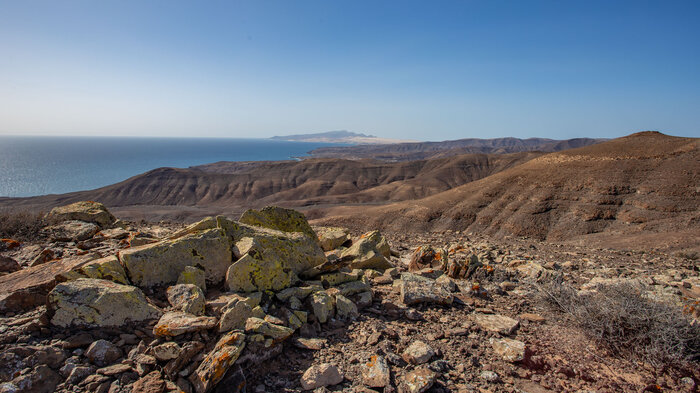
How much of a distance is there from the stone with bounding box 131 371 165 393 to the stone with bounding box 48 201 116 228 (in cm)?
883

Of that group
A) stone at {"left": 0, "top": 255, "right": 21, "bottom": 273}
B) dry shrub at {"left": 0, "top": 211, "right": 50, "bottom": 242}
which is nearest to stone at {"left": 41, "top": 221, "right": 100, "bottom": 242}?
dry shrub at {"left": 0, "top": 211, "right": 50, "bottom": 242}

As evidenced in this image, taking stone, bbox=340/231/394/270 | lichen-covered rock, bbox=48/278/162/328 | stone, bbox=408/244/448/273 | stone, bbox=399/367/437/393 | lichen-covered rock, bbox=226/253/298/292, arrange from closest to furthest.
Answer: stone, bbox=399/367/437/393
lichen-covered rock, bbox=48/278/162/328
lichen-covered rock, bbox=226/253/298/292
stone, bbox=340/231/394/270
stone, bbox=408/244/448/273

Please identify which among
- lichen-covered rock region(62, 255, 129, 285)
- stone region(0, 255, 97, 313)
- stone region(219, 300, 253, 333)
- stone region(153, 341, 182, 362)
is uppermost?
lichen-covered rock region(62, 255, 129, 285)

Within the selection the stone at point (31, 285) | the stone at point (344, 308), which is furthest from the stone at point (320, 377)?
the stone at point (31, 285)

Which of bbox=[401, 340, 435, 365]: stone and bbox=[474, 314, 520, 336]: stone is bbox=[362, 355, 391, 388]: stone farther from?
bbox=[474, 314, 520, 336]: stone

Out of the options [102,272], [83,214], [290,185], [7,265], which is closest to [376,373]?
[102,272]

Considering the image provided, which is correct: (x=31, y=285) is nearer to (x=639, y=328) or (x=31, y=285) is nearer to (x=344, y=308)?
(x=344, y=308)

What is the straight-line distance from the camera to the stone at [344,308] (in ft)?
16.8

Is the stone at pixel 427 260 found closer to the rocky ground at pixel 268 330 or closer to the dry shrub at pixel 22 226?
the rocky ground at pixel 268 330

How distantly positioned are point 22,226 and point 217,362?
1009 cm

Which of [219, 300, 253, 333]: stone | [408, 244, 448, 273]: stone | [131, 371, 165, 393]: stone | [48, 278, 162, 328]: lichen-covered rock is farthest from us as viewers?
[408, 244, 448, 273]: stone

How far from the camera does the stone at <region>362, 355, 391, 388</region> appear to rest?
372cm

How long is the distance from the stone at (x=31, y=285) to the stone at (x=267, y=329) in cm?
306

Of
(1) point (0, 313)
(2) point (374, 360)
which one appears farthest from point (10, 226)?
(2) point (374, 360)
